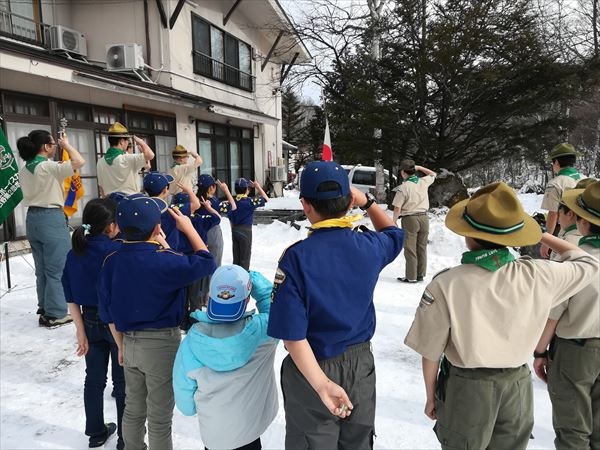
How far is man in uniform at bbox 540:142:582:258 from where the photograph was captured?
15.0ft

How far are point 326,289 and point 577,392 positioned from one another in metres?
1.55

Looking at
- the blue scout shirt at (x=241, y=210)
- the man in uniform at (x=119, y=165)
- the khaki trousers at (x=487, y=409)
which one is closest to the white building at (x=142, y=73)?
the man in uniform at (x=119, y=165)

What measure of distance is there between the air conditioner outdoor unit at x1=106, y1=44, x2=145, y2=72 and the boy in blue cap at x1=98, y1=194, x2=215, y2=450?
366 inches

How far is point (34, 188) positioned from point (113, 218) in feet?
8.41

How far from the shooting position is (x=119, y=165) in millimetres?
4871

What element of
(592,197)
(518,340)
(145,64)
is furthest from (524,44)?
(518,340)

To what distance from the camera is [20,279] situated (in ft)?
22.0

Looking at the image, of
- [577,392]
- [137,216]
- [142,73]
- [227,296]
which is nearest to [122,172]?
[137,216]

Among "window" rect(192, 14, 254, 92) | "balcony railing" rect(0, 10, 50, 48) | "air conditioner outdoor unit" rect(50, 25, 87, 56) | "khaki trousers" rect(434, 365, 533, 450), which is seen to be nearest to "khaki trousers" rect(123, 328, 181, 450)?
"khaki trousers" rect(434, 365, 533, 450)

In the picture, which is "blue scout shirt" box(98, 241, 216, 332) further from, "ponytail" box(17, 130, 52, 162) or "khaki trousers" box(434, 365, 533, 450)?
"ponytail" box(17, 130, 52, 162)

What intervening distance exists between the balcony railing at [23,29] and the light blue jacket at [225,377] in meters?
9.26

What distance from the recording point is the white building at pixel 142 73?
7989 mm

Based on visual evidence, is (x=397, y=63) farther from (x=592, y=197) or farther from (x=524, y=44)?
(x=592, y=197)

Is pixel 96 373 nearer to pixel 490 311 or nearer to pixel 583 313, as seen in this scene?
pixel 490 311
